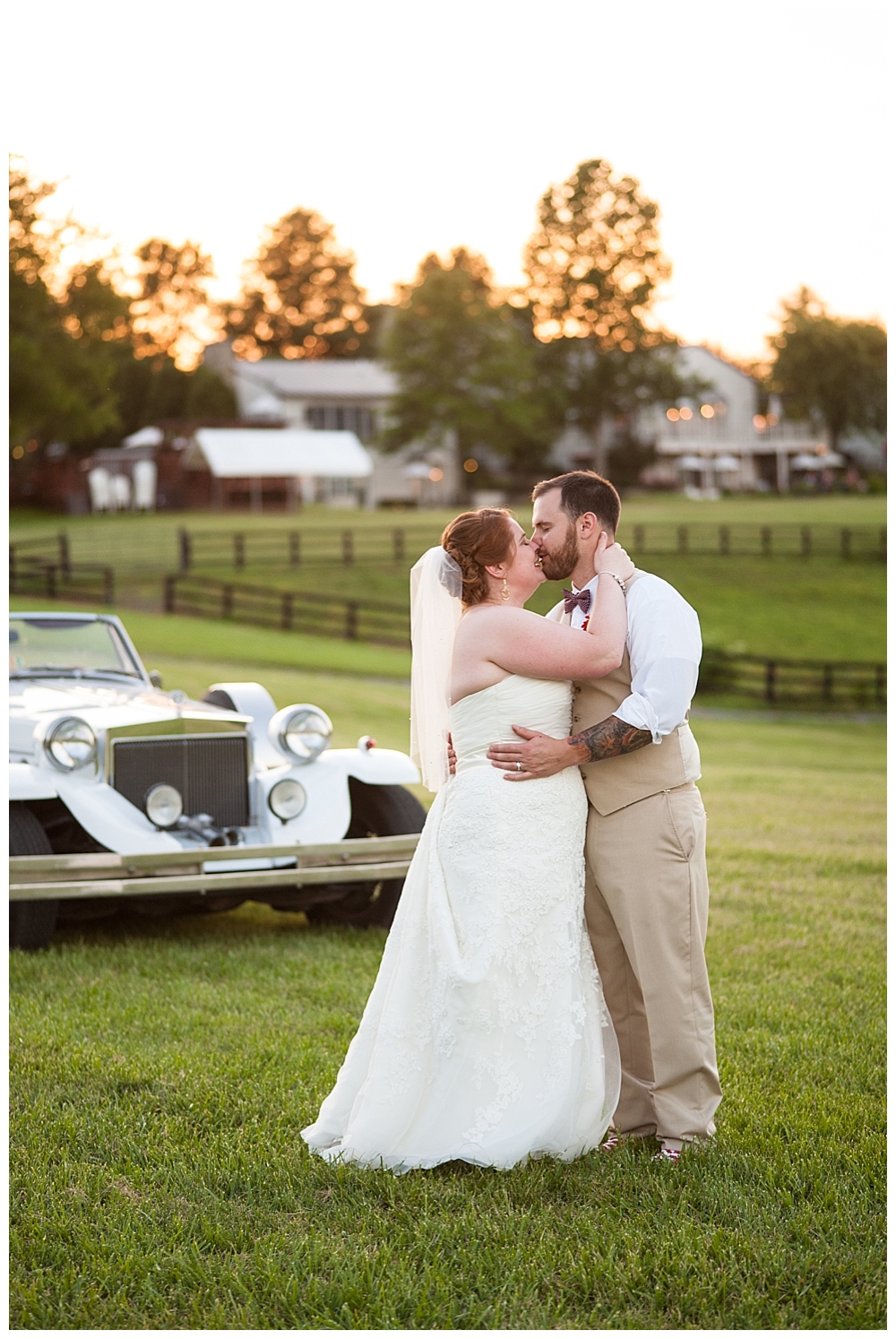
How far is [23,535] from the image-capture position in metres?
41.2

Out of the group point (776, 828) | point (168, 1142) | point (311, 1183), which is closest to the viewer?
point (311, 1183)

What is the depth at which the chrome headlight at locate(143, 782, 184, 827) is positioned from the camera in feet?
23.0

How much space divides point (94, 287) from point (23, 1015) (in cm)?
2988

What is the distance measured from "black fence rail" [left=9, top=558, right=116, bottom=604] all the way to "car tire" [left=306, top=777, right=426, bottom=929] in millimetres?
22082

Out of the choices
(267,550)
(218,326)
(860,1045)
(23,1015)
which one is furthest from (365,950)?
(218,326)

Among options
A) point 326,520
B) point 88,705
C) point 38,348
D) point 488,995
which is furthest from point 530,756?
point 326,520

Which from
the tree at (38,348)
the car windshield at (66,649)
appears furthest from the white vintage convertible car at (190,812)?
the tree at (38,348)

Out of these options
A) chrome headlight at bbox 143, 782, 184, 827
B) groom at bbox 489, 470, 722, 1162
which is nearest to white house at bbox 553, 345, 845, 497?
chrome headlight at bbox 143, 782, 184, 827

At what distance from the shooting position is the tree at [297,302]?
8100 cm

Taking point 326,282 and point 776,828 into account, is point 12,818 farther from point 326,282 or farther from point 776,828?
point 326,282

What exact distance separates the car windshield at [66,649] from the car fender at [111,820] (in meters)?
1.88

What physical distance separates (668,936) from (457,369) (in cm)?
5568

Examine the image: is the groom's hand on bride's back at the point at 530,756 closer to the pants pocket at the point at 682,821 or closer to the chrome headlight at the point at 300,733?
the pants pocket at the point at 682,821

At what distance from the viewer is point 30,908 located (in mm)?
6801
